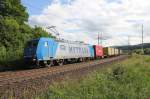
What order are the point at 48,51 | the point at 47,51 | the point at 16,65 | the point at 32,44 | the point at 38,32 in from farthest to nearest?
the point at 38,32, the point at 16,65, the point at 48,51, the point at 47,51, the point at 32,44

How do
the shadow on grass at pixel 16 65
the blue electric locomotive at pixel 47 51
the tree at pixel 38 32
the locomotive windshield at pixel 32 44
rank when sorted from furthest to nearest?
1. the tree at pixel 38 32
2. the shadow on grass at pixel 16 65
3. the locomotive windshield at pixel 32 44
4. the blue electric locomotive at pixel 47 51

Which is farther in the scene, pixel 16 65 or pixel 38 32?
pixel 38 32

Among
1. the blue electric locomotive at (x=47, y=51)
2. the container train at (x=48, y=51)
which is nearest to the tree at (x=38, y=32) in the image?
the container train at (x=48, y=51)

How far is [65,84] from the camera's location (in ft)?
52.1

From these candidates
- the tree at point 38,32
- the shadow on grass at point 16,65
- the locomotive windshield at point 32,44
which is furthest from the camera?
the tree at point 38,32

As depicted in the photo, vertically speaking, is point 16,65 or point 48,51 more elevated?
point 48,51

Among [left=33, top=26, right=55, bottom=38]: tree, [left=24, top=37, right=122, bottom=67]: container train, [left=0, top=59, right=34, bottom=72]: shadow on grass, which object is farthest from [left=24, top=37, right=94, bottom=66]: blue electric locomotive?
[left=33, top=26, right=55, bottom=38]: tree

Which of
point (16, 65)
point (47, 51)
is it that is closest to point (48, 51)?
point (47, 51)

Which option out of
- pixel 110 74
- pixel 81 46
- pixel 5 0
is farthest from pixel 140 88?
pixel 5 0

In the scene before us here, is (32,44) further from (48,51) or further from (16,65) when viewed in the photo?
(16,65)

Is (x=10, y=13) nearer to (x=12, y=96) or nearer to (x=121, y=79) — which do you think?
(x=121, y=79)

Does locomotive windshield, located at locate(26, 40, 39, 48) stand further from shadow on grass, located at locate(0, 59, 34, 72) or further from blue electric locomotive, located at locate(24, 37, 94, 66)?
shadow on grass, located at locate(0, 59, 34, 72)

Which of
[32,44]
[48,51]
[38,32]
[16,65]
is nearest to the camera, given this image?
[32,44]

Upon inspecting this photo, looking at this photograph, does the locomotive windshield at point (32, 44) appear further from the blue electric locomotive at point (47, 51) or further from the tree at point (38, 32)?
the tree at point (38, 32)
